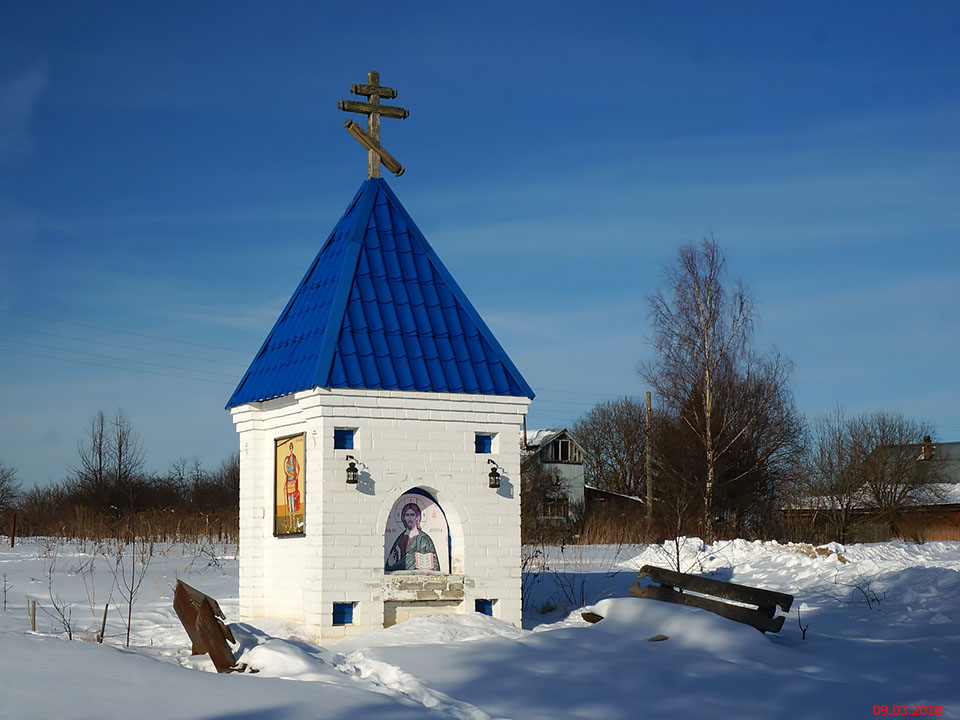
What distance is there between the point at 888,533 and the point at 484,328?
30010 mm

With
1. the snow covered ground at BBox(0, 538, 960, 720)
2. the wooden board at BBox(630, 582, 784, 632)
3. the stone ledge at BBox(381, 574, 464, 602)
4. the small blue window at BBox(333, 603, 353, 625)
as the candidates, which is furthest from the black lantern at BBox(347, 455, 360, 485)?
the wooden board at BBox(630, 582, 784, 632)

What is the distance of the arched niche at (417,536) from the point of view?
498 inches

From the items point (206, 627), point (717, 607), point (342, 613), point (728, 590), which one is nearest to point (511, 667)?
Result: point (206, 627)

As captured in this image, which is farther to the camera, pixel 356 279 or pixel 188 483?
pixel 188 483

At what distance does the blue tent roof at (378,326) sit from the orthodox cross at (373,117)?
33 cm

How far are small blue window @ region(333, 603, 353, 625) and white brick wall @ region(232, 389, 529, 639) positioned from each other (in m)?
0.08

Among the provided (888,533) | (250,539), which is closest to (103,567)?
(250,539)

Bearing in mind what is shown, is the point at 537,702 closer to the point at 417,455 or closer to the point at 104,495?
the point at 417,455

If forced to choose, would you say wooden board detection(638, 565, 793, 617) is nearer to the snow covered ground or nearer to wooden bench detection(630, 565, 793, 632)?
wooden bench detection(630, 565, 793, 632)

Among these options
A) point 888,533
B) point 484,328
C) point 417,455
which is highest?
point 484,328

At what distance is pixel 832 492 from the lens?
40.8m

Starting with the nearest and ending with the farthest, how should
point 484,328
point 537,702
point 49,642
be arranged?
1. point 537,702
2. point 49,642
3. point 484,328
